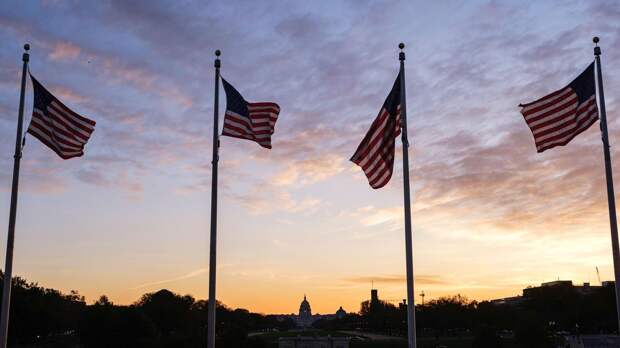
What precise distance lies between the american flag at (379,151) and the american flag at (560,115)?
510 cm

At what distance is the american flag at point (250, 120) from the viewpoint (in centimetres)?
2969

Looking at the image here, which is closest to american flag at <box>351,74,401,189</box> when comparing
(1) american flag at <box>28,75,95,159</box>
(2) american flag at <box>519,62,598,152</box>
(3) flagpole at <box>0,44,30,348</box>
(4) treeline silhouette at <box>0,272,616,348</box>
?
(2) american flag at <box>519,62,598,152</box>

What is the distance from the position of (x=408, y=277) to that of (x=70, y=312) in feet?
542

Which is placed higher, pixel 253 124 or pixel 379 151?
pixel 253 124

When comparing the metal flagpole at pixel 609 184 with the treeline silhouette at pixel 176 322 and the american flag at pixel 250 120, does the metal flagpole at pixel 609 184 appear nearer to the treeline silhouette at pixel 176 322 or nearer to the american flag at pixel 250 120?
the american flag at pixel 250 120

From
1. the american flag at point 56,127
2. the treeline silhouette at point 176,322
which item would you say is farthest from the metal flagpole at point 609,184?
the treeline silhouette at point 176,322

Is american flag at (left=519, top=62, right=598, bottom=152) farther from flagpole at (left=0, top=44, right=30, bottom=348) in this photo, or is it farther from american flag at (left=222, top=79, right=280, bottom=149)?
flagpole at (left=0, top=44, right=30, bottom=348)

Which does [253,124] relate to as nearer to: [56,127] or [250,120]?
[250,120]

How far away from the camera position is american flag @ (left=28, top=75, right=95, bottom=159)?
29.6 meters

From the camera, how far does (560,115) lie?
1121 inches

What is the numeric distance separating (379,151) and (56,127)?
497 inches

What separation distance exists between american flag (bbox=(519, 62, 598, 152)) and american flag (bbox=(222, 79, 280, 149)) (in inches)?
385

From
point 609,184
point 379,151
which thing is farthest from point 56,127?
point 609,184

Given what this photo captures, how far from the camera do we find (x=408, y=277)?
1117 inches
